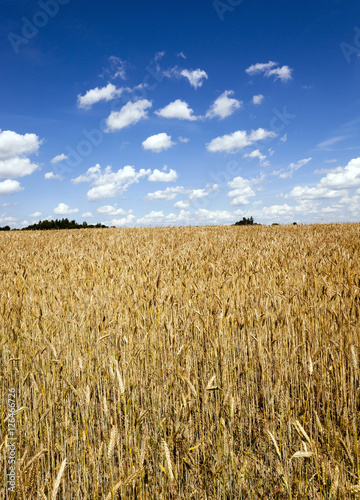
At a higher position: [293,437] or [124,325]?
[124,325]

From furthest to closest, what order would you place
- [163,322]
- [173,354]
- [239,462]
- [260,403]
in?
[163,322], [173,354], [260,403], [239,462]

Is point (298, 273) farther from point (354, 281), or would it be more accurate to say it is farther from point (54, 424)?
point (54, 424)

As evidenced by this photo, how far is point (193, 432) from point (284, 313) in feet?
4.48

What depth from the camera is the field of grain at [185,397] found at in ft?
4.45

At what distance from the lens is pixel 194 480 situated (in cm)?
147

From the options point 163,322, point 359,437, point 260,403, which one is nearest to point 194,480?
point 260,403

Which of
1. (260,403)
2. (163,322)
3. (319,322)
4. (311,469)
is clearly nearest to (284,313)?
(319,322)

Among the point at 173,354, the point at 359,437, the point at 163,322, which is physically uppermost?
the point at 163,322

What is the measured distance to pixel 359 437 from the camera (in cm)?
177

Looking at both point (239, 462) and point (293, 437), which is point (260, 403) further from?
→ point (239, 462)

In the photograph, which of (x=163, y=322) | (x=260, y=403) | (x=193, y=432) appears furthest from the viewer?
(x=163, y=322)

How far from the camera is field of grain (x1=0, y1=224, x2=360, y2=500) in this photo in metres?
1.36

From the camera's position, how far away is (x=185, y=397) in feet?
5.44

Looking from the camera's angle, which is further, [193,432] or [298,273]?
[298,273]
